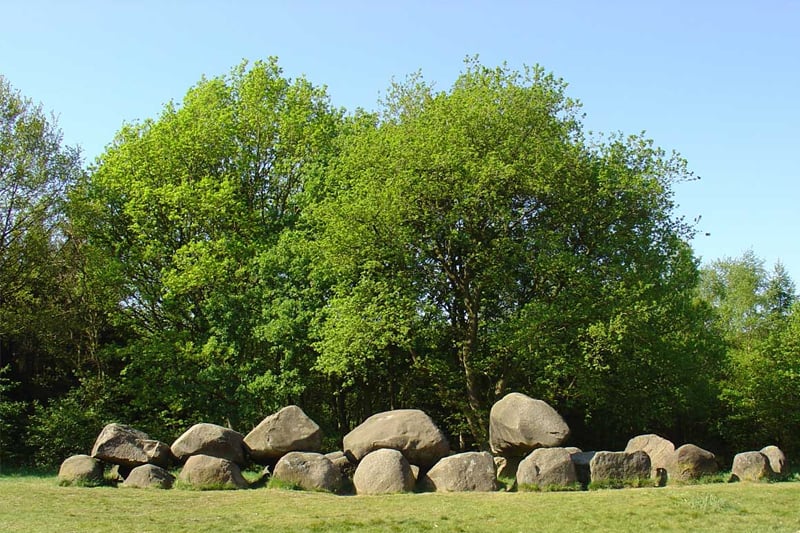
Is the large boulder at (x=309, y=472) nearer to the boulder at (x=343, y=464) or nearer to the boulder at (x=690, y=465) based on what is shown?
the boulder at (x=343, y=464)

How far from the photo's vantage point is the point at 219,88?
124 ft

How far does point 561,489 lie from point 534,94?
16250 millimetres

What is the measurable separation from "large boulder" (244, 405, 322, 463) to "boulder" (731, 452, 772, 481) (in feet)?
40.3

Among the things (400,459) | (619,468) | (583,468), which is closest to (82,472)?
(400,459)

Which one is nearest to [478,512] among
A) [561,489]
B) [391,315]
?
[561,489]

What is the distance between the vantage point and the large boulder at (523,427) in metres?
23.6

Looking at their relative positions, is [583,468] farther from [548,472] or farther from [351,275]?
[351,275]

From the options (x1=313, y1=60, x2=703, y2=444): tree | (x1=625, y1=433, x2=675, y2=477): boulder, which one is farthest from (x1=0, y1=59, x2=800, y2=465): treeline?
(x1=625, y1=433, x2=675, y2=477): boulder

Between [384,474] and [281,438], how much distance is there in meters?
3.65

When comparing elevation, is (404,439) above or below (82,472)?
above

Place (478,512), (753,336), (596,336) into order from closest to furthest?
(478,512), (596,336), (753,336)

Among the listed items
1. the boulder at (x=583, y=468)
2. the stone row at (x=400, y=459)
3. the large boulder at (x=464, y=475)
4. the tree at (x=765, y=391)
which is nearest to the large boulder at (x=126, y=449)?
the stone row at (x=400, y=459)

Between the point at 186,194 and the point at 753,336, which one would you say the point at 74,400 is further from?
the point at 753,336

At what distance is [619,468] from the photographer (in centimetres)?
2239
